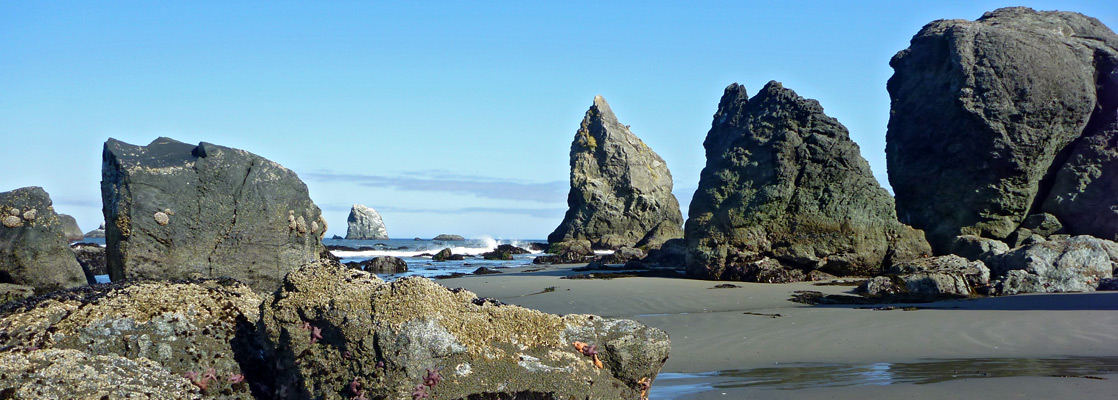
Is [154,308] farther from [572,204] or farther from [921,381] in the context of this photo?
[572,204]

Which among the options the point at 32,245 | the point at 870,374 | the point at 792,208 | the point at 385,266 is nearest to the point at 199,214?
the point at 32,245

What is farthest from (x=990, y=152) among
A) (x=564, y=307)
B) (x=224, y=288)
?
(x=224, y=288)

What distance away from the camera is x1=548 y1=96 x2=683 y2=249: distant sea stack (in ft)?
169

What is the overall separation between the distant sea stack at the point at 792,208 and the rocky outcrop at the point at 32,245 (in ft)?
34.8

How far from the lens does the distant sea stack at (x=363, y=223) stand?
313 ft

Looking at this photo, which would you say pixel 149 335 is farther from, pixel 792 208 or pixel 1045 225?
pixel 1045 225

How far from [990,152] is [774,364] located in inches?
762

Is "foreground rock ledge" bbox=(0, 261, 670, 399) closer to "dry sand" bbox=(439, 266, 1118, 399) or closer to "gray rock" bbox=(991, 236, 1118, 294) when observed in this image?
"dry sand" bbox=(439, 266, 1118, 399)

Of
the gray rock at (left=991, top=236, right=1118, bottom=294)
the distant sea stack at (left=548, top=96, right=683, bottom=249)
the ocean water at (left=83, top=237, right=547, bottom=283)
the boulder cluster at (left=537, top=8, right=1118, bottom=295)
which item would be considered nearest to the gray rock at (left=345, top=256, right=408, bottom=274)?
the ocean water at (left=83, top=237, right=547, bottom=283)

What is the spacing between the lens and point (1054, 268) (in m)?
11.3

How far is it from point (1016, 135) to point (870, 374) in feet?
65.4

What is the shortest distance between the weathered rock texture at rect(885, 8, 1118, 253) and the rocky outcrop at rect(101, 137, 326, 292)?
19.4 m

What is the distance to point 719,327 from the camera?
26.7ft

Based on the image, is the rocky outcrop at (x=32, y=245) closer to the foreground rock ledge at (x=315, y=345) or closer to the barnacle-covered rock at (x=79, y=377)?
the foreground rock ledge at (x=315, y=345)
